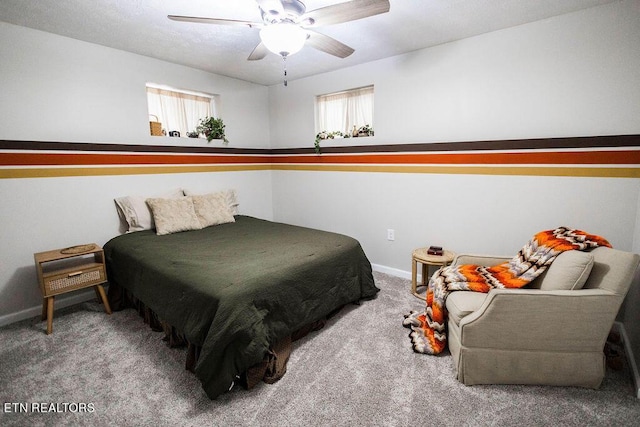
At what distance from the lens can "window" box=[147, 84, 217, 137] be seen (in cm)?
369

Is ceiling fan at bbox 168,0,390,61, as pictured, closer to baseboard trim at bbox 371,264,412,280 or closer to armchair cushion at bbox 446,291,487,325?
armchair cushion at bbox 446,291,487,325

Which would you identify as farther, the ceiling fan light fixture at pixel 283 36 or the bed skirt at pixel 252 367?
the bed skirt at pixel 252 367

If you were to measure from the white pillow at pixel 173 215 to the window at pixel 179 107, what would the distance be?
1.06 m

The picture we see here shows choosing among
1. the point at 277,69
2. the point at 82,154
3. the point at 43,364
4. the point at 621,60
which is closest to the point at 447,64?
the point at 621,60

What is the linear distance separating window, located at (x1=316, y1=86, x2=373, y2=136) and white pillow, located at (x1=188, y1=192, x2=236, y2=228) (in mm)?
1564

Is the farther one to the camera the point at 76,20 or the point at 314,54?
the point at 314,54

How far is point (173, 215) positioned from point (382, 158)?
Answer: 2.35 meters

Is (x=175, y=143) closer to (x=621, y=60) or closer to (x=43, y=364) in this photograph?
(x=43, y=364)

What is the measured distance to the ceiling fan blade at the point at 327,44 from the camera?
2028 mm

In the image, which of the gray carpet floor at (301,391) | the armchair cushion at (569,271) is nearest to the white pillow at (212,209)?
the gray carpet floor at (301,391)

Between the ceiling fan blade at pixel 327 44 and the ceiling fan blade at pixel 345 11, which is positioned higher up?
the ceiling fan blade at pixel 345 11

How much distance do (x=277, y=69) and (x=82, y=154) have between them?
7.37ft

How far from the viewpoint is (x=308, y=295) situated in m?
2.28

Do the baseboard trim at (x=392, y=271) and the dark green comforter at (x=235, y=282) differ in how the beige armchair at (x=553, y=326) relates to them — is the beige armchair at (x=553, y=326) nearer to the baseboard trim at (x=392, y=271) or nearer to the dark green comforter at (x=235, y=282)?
the dark green comforter at (x=235, y=282)
